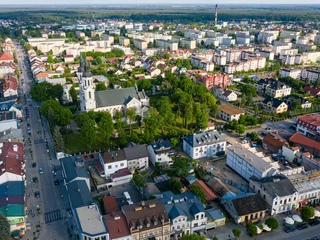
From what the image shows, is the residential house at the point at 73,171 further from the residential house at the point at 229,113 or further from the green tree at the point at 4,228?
the residential house at the point at 229,113

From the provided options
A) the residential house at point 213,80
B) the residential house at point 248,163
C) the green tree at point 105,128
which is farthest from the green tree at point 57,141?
the residential house at point 213,80

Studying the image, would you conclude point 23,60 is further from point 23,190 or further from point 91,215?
point 91,215

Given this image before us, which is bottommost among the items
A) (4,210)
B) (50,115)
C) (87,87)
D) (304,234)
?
(304,234)

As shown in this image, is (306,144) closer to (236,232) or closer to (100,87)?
(236,232)

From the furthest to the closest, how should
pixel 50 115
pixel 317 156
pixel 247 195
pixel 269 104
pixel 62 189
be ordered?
pixel 269 104
pixel 50 115
pixel 317 156
pixel 62 189
pixel 247 195

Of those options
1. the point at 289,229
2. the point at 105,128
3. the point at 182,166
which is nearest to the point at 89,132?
the point at 105,128

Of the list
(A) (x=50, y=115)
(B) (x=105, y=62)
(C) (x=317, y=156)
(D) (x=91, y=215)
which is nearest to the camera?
(D) (x=91, y=215)

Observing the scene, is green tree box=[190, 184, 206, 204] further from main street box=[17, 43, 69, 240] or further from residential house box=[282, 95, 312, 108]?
residential house box=[282, 95, 312, 108]

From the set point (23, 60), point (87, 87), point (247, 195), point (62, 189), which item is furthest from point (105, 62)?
point (247, 195)
